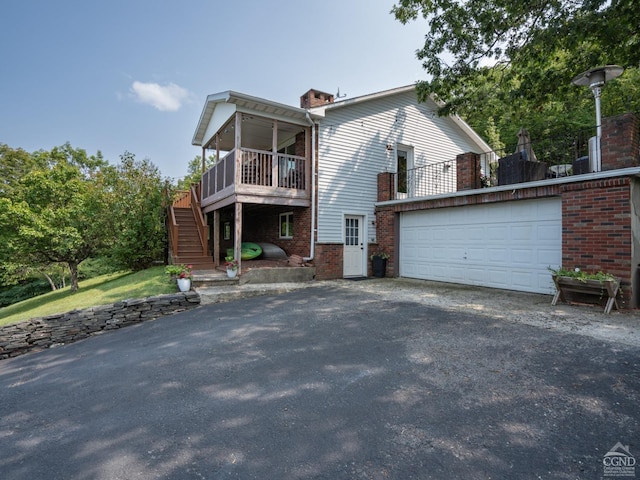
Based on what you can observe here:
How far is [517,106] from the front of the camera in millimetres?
10570

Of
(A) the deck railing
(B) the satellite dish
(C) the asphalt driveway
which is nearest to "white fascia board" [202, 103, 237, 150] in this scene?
(A) the deck railing

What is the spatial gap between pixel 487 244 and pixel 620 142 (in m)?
3.52

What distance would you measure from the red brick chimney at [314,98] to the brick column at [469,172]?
217 inches

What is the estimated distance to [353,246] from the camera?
38.1 ft

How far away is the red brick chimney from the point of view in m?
12.0

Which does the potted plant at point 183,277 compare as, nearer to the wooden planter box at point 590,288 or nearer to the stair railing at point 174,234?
the stair railing at point 174,234

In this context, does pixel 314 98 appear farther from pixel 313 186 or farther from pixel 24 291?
pixel 24 291

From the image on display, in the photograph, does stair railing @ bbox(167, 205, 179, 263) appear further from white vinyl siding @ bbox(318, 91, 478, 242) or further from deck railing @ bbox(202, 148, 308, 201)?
white vinyl siding @ bbox(318, 91, 478, 242)


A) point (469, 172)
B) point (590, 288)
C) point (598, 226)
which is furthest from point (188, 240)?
point (598, 226)

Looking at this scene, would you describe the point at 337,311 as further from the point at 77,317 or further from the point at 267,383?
the point at 77,317

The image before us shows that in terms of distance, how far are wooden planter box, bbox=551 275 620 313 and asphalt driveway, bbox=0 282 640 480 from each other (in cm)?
208

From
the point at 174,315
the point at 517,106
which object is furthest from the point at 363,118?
the point at 174,315

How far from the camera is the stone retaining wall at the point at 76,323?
18.6ft

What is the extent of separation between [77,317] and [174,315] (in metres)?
1.68
